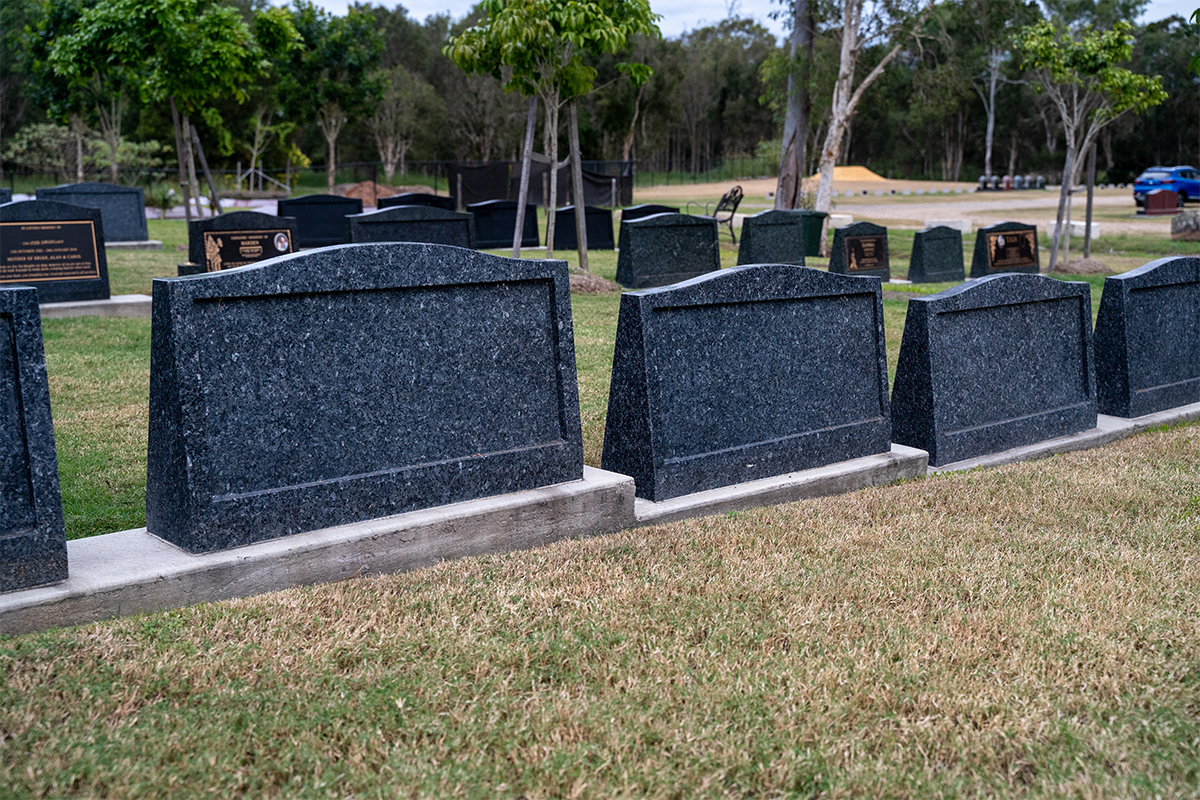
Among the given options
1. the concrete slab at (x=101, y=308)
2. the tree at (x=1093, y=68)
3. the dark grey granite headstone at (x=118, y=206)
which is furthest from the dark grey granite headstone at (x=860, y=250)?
the dark grey granite headstone at (x=118, y=206)

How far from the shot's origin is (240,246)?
11.7 m

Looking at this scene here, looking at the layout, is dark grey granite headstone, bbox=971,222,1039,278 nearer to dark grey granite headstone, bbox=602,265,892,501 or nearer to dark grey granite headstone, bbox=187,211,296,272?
dark grey granite headstone, bbox=187,211,296,272

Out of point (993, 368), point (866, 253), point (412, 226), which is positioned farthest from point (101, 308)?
point (866, 253)

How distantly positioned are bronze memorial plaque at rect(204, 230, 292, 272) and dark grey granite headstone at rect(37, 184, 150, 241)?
8.46 metres

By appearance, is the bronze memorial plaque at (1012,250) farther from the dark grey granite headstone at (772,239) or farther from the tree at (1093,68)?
the dark grey granite headstone at (772,239)

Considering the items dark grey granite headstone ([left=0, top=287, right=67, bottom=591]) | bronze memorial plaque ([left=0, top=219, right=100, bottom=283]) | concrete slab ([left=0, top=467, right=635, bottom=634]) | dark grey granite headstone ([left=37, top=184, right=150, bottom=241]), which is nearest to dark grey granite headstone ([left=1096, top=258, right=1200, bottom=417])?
concrete slab ([left=0, top=467, right=635, bottom=634])

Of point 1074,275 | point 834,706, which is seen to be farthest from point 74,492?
point 1074,275

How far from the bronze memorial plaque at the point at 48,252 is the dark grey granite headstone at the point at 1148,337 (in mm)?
9901

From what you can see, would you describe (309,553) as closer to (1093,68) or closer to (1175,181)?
(1093,68)

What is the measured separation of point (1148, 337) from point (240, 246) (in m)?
9.17

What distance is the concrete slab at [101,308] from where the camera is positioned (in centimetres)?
1082

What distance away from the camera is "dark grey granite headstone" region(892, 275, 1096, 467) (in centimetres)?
549

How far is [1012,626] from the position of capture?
335 centimetres

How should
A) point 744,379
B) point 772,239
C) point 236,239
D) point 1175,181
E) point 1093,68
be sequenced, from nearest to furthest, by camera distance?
point 744,379
point 236,239
point 772,239
point 1093,68
point 1175,181
